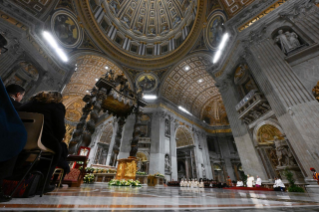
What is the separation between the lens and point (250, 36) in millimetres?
7578

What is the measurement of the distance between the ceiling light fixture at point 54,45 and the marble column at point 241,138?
40.9 feet

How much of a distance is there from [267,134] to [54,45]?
582 inches

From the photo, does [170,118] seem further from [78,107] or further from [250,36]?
[78,107]

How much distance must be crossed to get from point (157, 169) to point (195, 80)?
35.2 feet

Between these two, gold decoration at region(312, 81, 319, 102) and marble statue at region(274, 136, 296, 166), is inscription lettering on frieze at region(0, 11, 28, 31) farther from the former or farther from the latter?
marble statue at region(274, 136, 296, 166)

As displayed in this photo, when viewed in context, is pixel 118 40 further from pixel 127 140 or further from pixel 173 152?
pixel 173 152

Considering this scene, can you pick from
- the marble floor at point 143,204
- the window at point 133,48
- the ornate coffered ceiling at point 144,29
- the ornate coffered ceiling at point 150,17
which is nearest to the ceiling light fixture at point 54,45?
the ornate coffered ceiling at point 144,29

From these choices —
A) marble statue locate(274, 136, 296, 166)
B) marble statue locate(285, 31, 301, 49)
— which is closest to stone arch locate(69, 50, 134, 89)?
marble statue locate(285, 31, 301, 49)

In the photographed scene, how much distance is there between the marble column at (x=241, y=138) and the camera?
691 cm

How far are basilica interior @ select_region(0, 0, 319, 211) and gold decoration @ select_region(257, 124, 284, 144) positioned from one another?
0.05 m

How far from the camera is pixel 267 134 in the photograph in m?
6.81

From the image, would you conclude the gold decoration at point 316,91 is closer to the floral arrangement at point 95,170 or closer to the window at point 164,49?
the floral arrangement at point 95,170

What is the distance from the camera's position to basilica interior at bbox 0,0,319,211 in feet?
11.2

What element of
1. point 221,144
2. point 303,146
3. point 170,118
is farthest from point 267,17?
point 221,144
